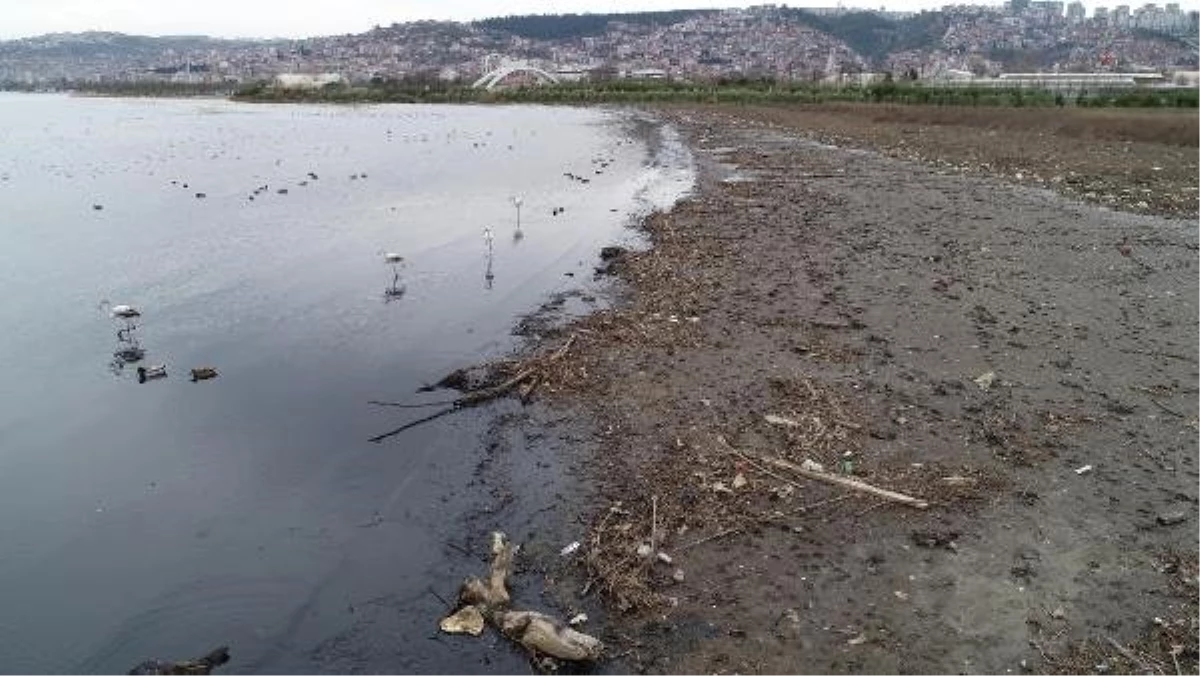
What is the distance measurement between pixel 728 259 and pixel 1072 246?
24.0 ft

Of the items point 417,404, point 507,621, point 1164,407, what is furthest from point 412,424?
point 1164,407

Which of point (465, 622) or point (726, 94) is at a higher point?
point (726, 94)

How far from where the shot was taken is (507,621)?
22.7 feet

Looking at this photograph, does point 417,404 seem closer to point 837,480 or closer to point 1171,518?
point 837,480

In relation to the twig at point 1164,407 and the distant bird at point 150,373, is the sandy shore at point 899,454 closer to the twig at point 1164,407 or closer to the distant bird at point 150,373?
the twig at point 1164,407

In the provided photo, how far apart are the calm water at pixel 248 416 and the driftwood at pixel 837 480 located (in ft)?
10.1

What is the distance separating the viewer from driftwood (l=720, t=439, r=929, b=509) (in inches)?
333

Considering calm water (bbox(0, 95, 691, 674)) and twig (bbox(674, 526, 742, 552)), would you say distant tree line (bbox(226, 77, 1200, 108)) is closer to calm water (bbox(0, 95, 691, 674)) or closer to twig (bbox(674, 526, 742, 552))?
calm water (bbox(0, 95, 691, 674))

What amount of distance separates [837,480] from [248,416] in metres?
7.47

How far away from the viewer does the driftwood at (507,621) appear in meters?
6.58

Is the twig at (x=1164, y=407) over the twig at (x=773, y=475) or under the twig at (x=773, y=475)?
over

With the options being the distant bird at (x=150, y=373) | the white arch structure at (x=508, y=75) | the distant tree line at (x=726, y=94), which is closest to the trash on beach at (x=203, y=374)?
the distant bird at (x=150, y=373)

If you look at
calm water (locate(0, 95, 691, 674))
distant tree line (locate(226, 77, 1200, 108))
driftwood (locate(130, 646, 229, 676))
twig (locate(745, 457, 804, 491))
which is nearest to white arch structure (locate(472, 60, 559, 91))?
distant tree line (locate(226, 77, 1200, 108))

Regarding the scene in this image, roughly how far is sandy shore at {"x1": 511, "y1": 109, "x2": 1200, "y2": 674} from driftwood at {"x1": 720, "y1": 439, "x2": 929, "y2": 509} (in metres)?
0.09
